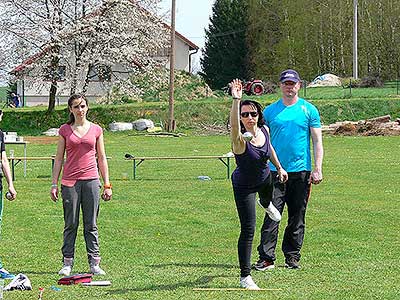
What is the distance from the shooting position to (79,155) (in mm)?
8375

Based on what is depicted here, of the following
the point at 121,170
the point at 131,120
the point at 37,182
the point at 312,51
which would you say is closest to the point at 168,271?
the point at 37,182

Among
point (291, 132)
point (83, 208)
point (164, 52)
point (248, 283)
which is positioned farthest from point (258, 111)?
point (164, 52)

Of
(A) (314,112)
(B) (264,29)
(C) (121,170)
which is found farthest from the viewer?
(B) (264,29)

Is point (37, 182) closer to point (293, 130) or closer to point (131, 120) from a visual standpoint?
point (293, 130)

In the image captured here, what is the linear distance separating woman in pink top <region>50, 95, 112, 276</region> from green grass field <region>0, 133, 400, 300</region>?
0.39m

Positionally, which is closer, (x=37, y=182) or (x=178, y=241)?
(x=178, y=241)

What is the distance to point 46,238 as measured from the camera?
1110cm

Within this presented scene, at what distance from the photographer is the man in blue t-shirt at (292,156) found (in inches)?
344

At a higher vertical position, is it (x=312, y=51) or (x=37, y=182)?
(x=312, y=51)

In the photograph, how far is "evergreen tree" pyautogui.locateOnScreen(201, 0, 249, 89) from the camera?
7038 cm

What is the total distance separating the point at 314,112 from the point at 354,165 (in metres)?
14.1

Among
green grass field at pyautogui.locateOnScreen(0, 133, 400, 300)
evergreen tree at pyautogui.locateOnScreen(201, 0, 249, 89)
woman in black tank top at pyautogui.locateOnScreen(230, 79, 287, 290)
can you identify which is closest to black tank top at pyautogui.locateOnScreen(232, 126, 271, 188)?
woman in black tank top at pyautogui.locateOnScreen(230, 79, 287, 290)

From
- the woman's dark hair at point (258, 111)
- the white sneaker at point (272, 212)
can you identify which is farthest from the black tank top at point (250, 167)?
the white sneaker at point (272, 212)

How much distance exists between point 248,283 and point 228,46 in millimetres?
63690
